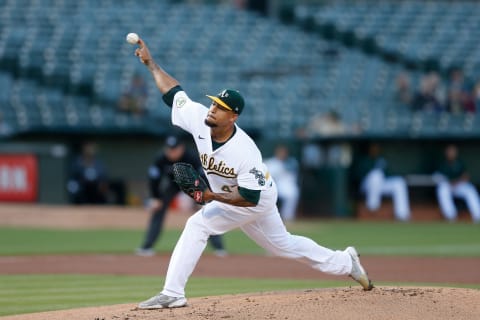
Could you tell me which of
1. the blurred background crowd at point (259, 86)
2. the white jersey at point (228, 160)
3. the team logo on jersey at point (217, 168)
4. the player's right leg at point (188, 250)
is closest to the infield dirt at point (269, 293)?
the player's right leg at point (188, 250)

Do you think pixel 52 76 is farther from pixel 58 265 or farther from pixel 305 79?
pixel 58 265

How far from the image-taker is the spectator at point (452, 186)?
2156cm

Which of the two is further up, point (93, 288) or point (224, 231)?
point (224, 231)

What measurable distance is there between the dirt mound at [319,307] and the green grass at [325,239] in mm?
6679

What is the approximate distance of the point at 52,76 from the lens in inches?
851

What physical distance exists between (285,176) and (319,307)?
13436 millimetres

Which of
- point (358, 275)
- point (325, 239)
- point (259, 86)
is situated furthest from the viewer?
point (259, 86)

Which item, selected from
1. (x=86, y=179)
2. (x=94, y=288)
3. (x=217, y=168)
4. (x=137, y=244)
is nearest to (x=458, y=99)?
(x=86, y=179)

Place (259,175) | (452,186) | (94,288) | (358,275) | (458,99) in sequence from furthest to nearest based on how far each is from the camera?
(458,99)
(452,186)
(94,288)
(358,275)
(259,175)

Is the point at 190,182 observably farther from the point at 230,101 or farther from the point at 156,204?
the point at 156,204

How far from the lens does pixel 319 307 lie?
731 centimetres

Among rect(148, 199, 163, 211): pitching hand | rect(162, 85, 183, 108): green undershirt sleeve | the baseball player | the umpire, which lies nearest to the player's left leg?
the baseball player

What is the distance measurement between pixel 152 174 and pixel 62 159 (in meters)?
6.58

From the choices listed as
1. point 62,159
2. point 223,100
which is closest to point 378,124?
point 62,159
